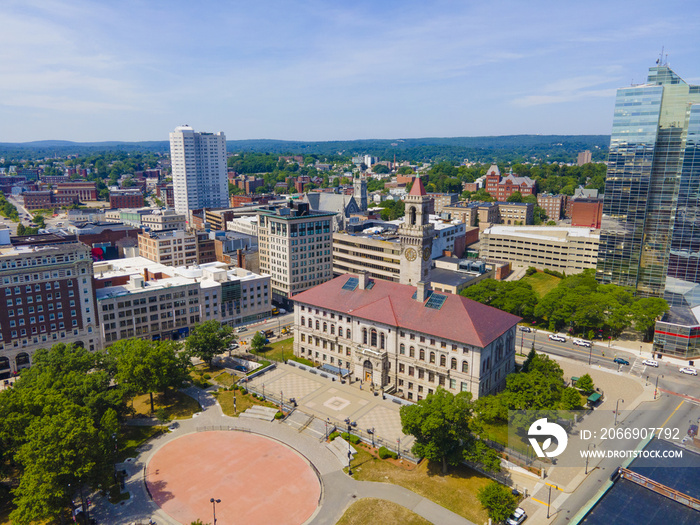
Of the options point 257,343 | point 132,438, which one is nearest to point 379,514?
point 132,438

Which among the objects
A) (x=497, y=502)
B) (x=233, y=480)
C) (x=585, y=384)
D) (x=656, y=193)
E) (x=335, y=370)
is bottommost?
(x=233, y=480)

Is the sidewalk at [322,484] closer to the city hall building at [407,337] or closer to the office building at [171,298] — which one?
the city hall building at [407,337]

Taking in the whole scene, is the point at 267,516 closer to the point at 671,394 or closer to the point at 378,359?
the point at 378,359

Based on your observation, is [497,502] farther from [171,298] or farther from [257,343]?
[171,298]

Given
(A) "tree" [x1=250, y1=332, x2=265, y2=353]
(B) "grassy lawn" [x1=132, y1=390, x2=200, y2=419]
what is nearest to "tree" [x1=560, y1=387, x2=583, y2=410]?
(A) "tree" [x1=250, y1=332, x2=265, y2=353]

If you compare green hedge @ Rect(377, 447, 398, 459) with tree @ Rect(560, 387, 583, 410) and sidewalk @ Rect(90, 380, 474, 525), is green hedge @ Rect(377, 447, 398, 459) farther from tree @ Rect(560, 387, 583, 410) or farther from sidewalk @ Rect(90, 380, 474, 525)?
tree @ Rect(560, 387, 583, 410)

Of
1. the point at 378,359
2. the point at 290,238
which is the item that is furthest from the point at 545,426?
the point at 290,238
